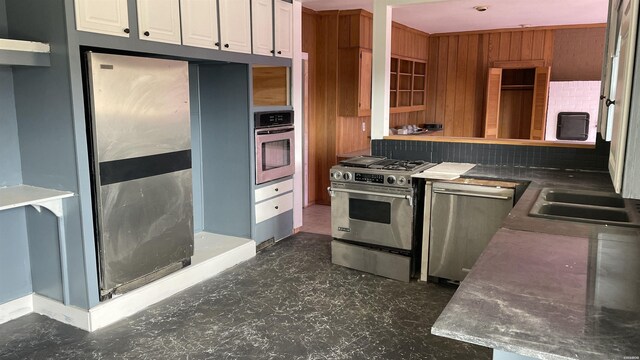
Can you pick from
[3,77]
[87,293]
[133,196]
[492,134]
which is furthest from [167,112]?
[492,134]

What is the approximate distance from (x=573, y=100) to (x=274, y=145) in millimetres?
5125

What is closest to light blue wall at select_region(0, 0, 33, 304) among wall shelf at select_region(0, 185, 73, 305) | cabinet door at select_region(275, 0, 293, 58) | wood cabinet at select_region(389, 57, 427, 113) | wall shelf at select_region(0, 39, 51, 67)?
wall shelf at select_region(0, 185, 73, 305)

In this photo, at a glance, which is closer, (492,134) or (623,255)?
(623,255)

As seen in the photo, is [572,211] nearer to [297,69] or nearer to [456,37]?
[297,69]

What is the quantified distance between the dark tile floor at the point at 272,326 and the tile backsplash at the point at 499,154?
1.12 meters

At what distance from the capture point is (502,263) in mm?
1643

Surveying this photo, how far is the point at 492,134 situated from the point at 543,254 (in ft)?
21.6

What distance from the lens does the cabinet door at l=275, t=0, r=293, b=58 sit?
4.32 meters

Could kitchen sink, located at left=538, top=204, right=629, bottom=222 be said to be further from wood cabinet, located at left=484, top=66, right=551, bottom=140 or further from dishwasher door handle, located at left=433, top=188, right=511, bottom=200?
wood cabinet, located at left=484, top=66, right=551, bottom=140

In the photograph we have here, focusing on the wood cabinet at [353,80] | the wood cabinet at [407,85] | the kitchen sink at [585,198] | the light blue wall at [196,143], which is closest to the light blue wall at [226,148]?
the light blue wall at [196,143]

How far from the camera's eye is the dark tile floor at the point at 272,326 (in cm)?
266

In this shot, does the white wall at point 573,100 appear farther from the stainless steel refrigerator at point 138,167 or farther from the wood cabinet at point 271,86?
the stainless steel refrigerator at point 138,167

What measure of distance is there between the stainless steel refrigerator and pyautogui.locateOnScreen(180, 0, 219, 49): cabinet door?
0.73 ft

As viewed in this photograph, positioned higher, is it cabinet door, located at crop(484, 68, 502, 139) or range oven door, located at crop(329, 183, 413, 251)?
cabinet door, located at crop(484, 68, 502, 139)
